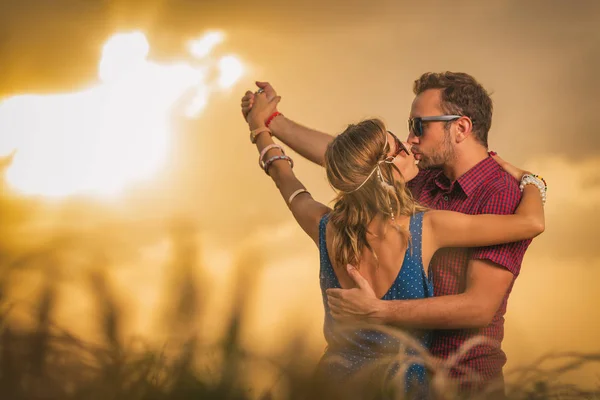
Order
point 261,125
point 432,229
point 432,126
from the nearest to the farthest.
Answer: point 432,229 → point 432,126 → point 261,125

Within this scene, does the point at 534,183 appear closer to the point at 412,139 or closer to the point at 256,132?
the point at 412,139

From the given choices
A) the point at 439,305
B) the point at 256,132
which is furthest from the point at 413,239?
the point at 256,132

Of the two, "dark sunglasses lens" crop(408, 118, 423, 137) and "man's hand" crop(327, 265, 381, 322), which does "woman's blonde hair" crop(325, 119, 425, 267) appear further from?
"dark sunglasses lens" crop(408, 118, 423, 137)

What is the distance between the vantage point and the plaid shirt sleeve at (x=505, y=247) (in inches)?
122

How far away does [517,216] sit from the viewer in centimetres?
299

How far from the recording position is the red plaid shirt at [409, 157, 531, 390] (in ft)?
10.4

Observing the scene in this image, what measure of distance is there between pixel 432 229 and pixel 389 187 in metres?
0.26

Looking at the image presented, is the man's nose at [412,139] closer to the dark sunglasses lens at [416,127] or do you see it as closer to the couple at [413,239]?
the dark sunglasses lens at [416,127]

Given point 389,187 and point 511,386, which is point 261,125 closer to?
point 389,187

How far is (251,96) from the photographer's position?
4461 mm

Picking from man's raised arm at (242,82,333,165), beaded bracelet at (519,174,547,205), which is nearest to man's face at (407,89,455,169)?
beaded bracelet at (519,174,547,205)

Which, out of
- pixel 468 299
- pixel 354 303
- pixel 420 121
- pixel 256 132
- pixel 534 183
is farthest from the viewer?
pixel 256 132

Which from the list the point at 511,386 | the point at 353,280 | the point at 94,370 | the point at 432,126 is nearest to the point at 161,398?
the point at 94,370

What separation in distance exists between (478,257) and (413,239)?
369mm
